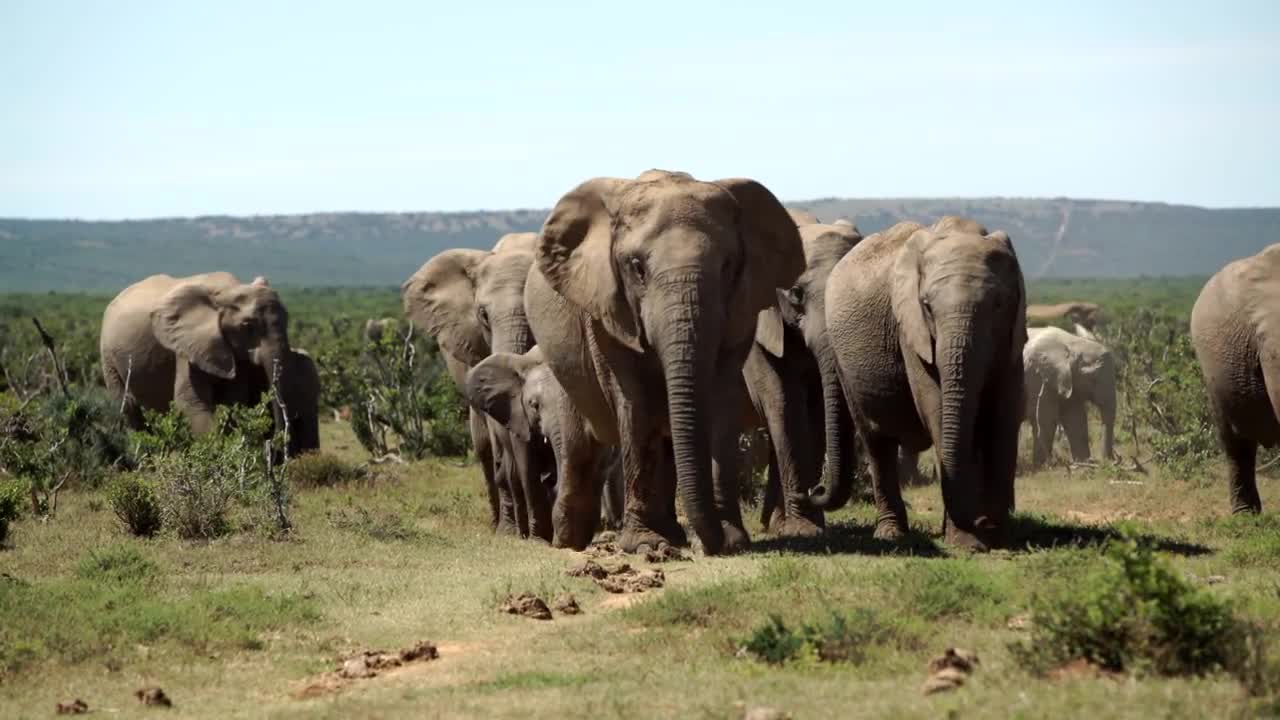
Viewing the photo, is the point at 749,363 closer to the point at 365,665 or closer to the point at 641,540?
the point at 641,540

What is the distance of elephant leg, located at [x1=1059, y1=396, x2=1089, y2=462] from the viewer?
71.8 ft

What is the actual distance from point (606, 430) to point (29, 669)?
4960 mm

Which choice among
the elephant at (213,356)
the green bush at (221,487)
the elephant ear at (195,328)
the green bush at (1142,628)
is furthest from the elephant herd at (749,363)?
the elephant ear at (195,328)

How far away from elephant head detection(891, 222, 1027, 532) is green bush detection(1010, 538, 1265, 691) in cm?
404

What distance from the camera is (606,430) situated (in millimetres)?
13430

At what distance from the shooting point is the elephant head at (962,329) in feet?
39.8

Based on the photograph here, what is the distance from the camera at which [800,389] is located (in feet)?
49.1

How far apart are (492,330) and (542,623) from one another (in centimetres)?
666

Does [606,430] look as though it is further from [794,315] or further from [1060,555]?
[1060,555]

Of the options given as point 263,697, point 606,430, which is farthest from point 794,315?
point 263,697

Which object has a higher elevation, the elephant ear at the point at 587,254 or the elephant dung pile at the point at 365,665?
the elephant ear at the point at 587,254

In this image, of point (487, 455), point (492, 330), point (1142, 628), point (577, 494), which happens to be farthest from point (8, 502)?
point (1142, 628)

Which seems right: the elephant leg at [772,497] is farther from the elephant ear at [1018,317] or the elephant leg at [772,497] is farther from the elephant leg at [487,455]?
the elephant leg at [487,455]

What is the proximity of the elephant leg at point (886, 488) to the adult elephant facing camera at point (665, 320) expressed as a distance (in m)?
1.79
